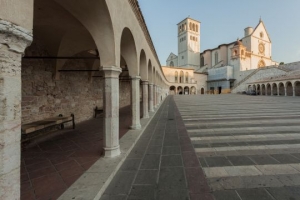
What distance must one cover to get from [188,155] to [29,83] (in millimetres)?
5795

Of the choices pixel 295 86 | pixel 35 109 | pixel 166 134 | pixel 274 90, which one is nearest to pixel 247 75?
pixel 274 90

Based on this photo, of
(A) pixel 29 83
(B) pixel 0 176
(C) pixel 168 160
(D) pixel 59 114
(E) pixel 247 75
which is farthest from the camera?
(E) pixel 247 75

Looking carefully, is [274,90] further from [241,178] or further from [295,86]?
[241,178]

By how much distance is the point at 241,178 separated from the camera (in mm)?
2777

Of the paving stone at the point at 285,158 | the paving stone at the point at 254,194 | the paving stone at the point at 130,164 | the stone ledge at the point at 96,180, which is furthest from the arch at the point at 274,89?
the stone ledge at the point at 96,180

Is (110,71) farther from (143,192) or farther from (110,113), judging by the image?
(143,192)

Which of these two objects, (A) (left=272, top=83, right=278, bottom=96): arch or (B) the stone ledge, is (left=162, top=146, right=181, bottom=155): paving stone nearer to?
(B) the stone ledge

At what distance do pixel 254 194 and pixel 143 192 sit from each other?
167 cm

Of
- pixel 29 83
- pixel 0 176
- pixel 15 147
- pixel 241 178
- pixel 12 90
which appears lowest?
pixel 241 178

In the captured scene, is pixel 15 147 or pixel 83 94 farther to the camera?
pixel 83 94

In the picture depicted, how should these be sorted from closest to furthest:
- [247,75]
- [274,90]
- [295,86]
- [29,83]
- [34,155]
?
1. [34,155]
2. [29,83]
3. [295,86]
4. [274,90]
5. [247,75]

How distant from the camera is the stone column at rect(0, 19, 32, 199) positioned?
1.39 m

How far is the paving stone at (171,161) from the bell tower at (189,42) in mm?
61446

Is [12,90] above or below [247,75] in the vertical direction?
below
